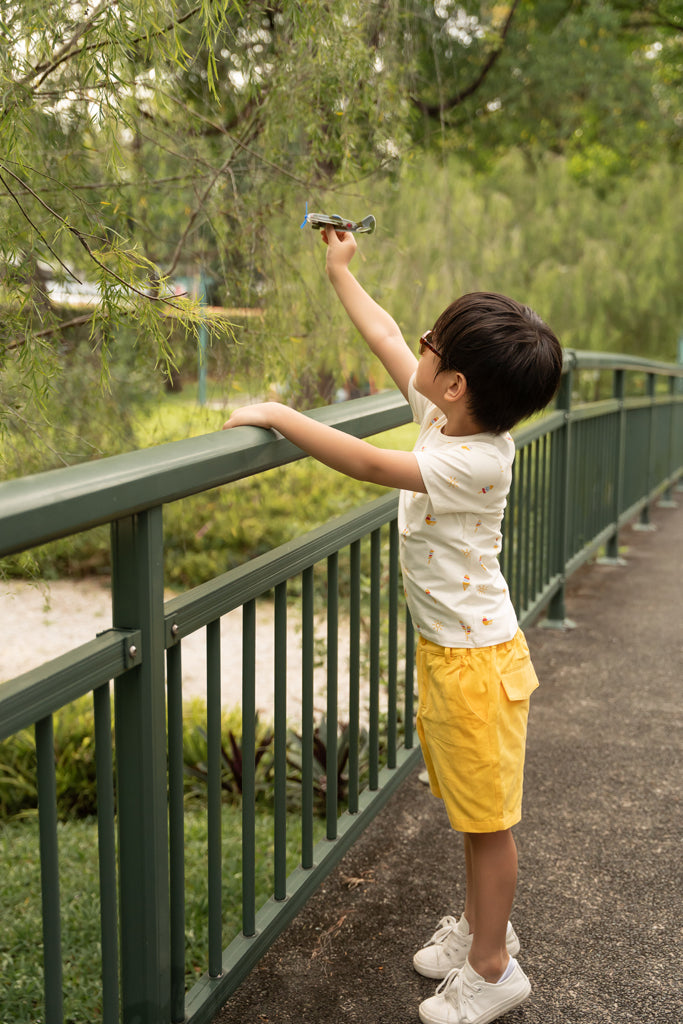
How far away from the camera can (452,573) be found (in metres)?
2.04

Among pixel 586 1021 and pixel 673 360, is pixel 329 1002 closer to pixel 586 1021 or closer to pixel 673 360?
pixel 586 1021

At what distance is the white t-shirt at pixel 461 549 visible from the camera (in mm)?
1963

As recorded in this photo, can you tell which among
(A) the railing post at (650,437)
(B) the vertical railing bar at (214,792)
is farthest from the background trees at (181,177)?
(A) the railing post at (650,437)

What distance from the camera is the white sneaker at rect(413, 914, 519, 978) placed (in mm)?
2236

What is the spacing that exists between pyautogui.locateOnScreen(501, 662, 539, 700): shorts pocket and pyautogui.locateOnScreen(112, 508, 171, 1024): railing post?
0.73 metres

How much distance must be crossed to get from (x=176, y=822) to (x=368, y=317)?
1293 mm

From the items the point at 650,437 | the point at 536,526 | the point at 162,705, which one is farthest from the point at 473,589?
the point at 650,437

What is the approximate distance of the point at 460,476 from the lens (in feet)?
6.36

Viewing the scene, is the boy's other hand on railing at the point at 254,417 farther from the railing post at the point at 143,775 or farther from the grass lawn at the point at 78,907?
the grass lawn at the point at 78,907

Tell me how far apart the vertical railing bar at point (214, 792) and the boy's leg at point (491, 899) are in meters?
0.52

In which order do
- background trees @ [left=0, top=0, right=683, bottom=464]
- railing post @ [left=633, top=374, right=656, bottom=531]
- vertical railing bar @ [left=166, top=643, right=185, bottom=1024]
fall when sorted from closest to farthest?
vertical railing bar @ [left=166, top=643, right=185, bottom=1024] → background trees @ [left=0, top=0, right=683, bottom=464] → railing post @ [left=633, top=374, right=656, bottom=531]

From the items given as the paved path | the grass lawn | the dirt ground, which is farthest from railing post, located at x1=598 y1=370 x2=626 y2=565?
the grass lawn

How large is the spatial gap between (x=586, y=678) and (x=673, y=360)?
32.7 feet

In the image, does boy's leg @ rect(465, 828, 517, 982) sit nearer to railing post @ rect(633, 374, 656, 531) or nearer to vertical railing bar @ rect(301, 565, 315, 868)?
vertical railing bar @ rect(301, 565, 315, 868)
